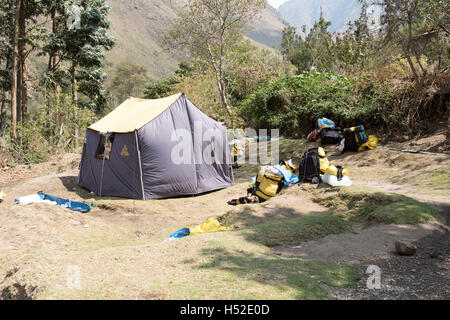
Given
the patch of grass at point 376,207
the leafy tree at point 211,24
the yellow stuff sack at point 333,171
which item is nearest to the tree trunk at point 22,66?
the leafy tree at point 211,24

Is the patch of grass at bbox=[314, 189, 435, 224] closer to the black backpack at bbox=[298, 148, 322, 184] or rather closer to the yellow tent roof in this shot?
the black backpack at bbox=[298, 148, 322, 184]

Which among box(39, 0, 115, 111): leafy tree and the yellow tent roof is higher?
box(39, 0, 115, 111): leafy tree

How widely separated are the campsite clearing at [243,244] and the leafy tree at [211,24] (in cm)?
1095

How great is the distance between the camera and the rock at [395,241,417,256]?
4.61 metres

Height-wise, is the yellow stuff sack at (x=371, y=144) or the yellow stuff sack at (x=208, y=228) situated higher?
the yellow stuff sack at (x=371, y=144)

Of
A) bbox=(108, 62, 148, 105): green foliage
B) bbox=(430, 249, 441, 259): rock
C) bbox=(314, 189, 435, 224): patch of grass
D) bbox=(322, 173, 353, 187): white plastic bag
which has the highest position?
bbox=(108, 62, 148, 105): green foliage

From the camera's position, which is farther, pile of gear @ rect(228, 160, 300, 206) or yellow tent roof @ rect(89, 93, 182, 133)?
yellow tent roof @ rect(89, 93, 182, 133)

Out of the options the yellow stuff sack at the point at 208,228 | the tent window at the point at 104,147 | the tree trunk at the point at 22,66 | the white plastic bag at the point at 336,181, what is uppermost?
the tree trunk at the point at 22,66

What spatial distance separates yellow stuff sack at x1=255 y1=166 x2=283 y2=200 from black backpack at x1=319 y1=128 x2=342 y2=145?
4.50 m

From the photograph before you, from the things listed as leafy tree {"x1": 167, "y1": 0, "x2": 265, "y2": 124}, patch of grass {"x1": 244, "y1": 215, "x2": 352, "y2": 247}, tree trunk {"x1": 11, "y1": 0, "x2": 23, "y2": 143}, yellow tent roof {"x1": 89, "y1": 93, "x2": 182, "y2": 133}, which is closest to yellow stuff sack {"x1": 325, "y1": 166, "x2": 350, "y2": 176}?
patch of grass {"x1": 244, "y1": 215, "x2": 352, "y2": 247}

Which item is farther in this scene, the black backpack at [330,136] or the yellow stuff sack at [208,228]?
the black backpack at [330,136]

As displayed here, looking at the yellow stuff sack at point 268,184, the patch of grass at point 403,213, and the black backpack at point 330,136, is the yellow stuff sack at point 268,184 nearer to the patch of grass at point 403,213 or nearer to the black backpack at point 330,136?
the patch of grass at point 403,213

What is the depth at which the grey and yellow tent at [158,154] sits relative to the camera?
967 cm

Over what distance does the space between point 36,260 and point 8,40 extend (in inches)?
741
